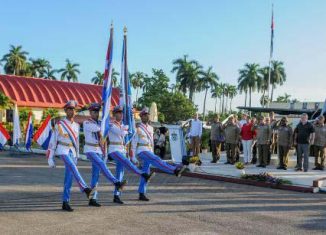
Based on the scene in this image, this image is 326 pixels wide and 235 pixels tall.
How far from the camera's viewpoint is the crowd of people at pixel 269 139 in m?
15.0

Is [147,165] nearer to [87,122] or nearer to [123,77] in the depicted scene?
[87,122]

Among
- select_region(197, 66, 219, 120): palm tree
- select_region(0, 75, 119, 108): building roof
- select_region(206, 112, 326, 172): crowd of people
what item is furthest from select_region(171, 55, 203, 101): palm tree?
select_region(206, 112, 326, 172): crowd of people

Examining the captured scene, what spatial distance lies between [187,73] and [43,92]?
33114mm

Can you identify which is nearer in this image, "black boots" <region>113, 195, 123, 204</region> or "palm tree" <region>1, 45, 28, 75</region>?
"black boots" <region>113, 195, 123, 204</region>

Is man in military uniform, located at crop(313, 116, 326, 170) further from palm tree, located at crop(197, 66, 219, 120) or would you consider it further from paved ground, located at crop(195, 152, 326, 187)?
palm tree, located at crop(197, 66, 219, 120)

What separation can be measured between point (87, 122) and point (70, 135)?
49cm

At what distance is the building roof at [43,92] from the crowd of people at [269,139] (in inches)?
1484

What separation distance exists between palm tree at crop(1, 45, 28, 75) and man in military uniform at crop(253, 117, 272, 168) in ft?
229

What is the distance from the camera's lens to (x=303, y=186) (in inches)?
466

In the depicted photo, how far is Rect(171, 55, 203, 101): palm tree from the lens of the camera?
82.2 meters

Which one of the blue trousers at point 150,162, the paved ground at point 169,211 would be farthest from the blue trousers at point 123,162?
the paved ground at point 169,211

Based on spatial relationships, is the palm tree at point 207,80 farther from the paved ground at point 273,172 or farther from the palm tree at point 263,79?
the paved ground at point 273,172

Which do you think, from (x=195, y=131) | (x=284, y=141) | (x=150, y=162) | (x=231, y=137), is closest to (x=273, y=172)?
(x=284, y=141)

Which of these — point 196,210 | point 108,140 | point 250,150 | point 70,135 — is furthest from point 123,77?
point 250,150
